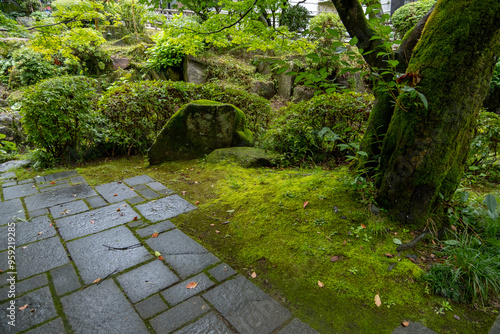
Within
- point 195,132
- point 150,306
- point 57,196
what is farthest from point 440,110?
point 57,196

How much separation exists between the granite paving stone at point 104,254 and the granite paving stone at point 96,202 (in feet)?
2.21

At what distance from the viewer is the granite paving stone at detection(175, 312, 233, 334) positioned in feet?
5.20

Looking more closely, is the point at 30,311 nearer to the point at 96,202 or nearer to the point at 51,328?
the point at 51,328

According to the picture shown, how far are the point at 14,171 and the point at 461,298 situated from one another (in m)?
5.82

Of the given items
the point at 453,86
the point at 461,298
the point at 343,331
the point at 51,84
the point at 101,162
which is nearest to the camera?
the point at 343,331

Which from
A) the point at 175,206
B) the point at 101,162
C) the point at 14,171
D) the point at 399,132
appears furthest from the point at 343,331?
the point at 14,171

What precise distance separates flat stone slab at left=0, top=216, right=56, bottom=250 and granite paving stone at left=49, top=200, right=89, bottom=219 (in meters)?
0.13

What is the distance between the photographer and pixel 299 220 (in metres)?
2.60

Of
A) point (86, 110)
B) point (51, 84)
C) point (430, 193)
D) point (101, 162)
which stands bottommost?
point (101, 162)

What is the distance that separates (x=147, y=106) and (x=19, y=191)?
2327 millimetres

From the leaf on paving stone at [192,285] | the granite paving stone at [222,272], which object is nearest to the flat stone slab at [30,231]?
the leaf on paving stone at [192,285]

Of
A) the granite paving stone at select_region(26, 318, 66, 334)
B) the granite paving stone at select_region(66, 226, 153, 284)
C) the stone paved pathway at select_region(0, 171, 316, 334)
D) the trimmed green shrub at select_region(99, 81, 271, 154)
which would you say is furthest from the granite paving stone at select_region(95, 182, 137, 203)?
the granite paving stone at select_region(26, 318, 66, 334)

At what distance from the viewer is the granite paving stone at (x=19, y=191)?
11.2ft

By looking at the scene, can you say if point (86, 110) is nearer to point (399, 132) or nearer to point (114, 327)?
point (114, 327)
